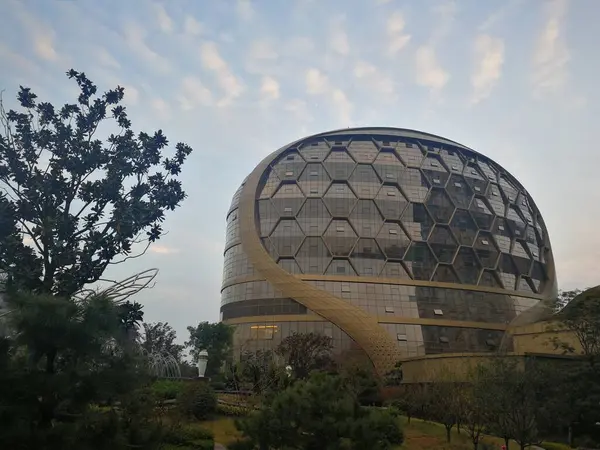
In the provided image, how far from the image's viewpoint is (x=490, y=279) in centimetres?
5141

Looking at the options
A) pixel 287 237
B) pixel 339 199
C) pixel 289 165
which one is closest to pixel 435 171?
pixel 339 199

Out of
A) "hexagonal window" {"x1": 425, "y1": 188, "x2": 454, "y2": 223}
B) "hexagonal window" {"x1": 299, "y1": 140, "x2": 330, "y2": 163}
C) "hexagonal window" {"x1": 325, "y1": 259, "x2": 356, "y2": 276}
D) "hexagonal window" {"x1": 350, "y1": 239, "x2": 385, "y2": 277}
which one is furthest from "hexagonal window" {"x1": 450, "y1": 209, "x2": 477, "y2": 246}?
"hexagonal window" {"x1": 299, "y1": 140, "x2": 330, "y2": 163}

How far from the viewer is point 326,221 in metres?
48.6

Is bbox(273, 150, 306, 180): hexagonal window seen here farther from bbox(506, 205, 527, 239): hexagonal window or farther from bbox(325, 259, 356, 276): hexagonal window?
bbox(506, 205, 527, 239): hexagonal window

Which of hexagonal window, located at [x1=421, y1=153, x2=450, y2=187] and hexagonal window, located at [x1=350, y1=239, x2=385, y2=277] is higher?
hexagonal window, located at [x1=421, y1=153, x2=450, y2=187]

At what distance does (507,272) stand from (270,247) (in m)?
24.6

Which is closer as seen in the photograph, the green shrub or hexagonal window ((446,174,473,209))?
the green shrub

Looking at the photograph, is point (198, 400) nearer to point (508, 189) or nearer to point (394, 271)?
point (394, 271)

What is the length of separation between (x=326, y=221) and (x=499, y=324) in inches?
761

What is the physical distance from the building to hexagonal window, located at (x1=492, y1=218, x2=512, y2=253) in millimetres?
167

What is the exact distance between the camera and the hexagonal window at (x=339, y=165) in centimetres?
5159

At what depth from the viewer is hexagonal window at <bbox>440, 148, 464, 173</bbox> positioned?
56.2 metres

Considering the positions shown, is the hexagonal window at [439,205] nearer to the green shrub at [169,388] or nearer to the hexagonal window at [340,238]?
the hexagonal window at [340,238]

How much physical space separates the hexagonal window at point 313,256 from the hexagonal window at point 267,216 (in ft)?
12.5
